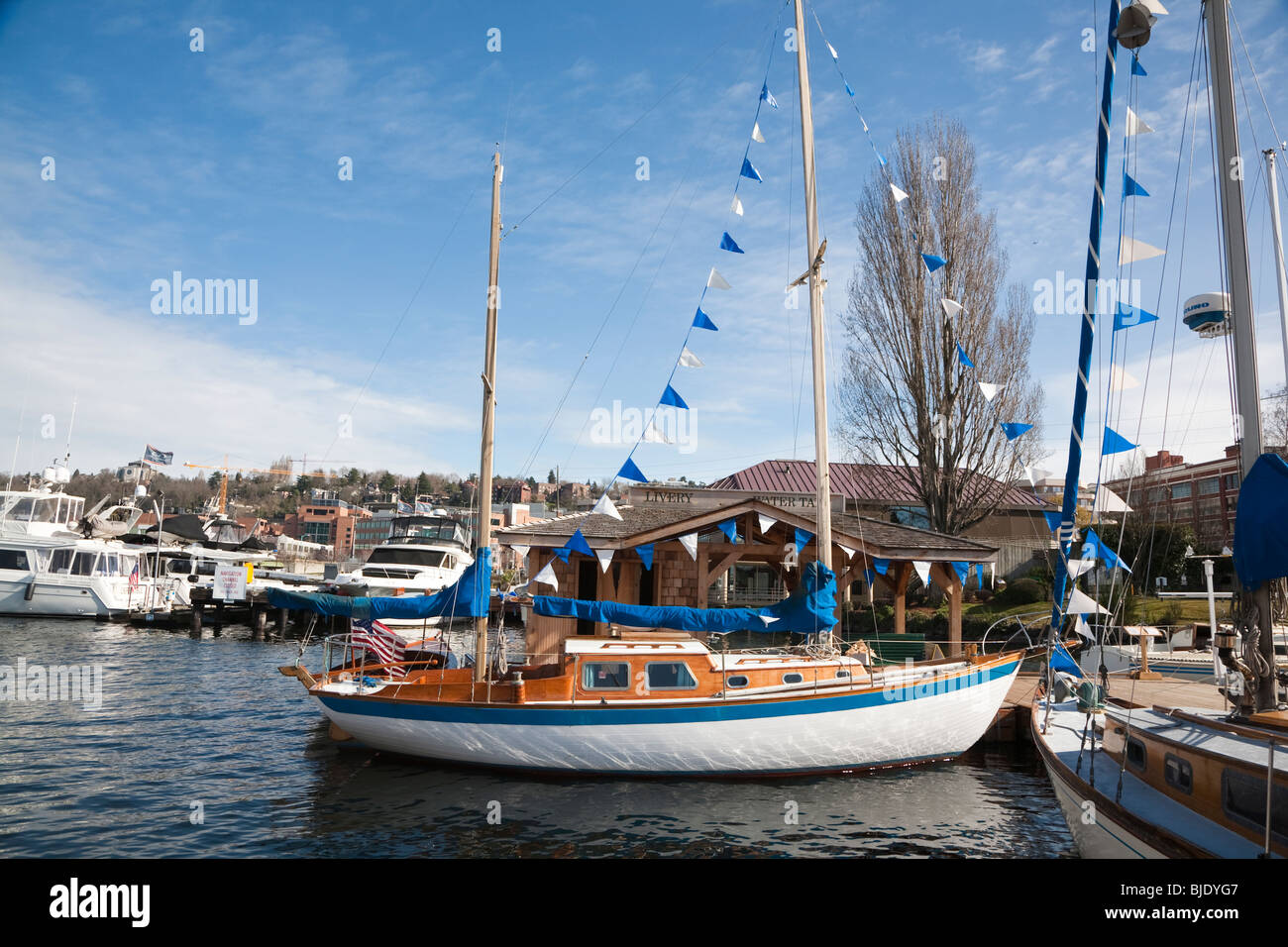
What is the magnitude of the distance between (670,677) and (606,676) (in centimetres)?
108

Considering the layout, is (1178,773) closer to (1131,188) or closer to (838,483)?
(1131,188)

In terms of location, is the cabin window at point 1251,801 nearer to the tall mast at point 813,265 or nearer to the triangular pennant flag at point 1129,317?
the triangular pennant flag at point 1129,317

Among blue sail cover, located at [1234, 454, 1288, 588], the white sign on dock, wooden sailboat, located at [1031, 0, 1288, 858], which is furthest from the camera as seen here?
the white sign on dock

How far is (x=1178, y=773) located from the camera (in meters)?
7.29

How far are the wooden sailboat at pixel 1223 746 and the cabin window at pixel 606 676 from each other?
638cm

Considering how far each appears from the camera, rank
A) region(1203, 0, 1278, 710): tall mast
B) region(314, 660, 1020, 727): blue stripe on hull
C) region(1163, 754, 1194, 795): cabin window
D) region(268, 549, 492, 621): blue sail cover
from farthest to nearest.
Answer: region(268, 549, 492, 621): blue sail cover, region(314, 660, 1020, 727): blue stripe on hull, region(1203, 0, 1278, 710): tall mast, region(1163, 754, 1194, 795): cabin window

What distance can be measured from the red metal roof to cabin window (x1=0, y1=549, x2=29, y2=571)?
30.4 metres

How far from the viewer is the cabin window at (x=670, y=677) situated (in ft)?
42.2

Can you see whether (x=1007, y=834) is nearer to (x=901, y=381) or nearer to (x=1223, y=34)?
(x=1223, y=34)

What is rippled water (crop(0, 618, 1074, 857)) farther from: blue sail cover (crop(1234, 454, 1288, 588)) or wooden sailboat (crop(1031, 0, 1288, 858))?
blue sail cover (crop(1234, 454, 1288, 588))

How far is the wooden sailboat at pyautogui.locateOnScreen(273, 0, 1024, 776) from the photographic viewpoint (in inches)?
494

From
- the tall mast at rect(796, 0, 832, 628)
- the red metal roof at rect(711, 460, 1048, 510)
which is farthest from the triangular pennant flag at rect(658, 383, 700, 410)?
the red metal roof at rect(711, 460, 1048, 510)

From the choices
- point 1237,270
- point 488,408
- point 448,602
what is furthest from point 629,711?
point 1237,270

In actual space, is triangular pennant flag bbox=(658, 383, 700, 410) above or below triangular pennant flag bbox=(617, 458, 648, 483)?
above
